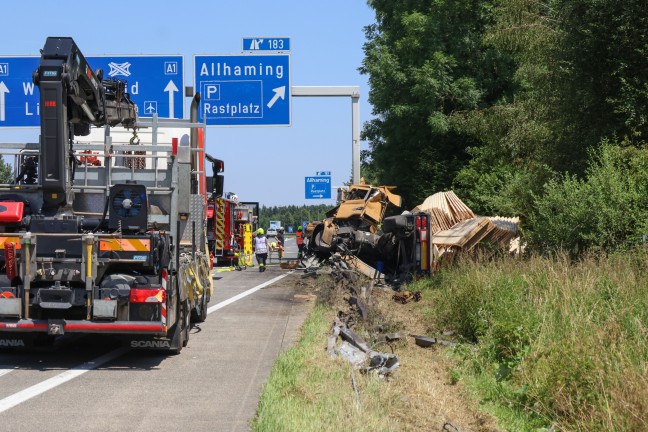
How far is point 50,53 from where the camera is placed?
35.3 ft

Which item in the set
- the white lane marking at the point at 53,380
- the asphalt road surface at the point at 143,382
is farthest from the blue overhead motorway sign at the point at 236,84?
the white lane marking at the point at 53,380

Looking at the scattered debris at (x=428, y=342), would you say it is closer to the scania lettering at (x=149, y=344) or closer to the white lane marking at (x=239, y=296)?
the scania lettering at (x=149, y=344)

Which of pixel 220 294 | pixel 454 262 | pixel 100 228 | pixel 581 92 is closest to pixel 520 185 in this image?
pixel 454 262

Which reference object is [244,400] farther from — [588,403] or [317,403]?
[588,403]

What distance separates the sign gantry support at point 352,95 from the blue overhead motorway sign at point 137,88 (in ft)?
10.3

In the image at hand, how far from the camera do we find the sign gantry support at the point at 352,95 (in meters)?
23.4

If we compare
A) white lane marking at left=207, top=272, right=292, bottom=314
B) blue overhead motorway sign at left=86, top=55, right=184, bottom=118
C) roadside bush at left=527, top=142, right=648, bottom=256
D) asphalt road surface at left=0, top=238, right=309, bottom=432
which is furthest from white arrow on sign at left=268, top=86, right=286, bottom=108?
asphalt road surface at left=0, top=238, right=309, bottom=432

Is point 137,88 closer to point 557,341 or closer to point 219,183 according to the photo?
point 219,183

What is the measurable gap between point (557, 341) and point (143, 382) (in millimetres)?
4342

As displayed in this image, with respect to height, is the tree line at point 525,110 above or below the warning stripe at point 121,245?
above

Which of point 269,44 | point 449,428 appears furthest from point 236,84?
point 449,428

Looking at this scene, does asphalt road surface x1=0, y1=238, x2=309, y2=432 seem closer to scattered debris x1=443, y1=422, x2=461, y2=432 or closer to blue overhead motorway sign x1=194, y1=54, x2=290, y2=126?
scattered debris x1=443, y1=422, x2=461, y2=432

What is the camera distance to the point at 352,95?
25.1 metres

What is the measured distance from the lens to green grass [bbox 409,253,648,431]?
24.6 feet
